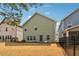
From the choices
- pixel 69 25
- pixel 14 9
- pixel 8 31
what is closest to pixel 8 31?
pixel 8 31

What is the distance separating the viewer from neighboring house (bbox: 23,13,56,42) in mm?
19344

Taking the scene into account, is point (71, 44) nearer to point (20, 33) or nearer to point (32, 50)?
point (32, 50)

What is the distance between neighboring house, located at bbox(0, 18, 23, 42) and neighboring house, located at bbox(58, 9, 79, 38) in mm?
776

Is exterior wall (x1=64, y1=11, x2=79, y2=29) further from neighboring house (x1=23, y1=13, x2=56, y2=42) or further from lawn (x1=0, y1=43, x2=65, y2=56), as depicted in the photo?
lawn (x1=0, y1=43, x2=65, y2=56)

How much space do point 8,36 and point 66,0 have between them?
130 centimetres

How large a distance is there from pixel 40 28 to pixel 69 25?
550mm

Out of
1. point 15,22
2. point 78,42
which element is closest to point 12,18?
point 15,22

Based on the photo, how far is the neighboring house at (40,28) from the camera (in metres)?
19.3

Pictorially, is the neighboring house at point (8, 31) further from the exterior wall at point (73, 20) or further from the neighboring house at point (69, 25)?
the exterior wall at point (73, 20)

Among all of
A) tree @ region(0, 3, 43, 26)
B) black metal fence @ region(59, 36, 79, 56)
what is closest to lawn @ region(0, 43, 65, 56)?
black metal fence @ region(59, 36, 79, 56)

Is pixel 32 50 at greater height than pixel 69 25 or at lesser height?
lesser

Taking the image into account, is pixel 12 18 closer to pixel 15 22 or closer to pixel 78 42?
pixel 15 22

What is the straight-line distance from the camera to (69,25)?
63.6 feet

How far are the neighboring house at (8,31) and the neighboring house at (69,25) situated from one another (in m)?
0.78
